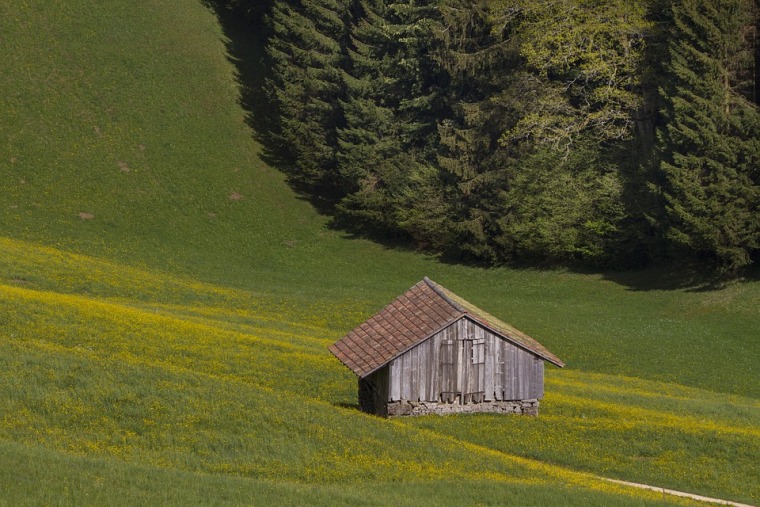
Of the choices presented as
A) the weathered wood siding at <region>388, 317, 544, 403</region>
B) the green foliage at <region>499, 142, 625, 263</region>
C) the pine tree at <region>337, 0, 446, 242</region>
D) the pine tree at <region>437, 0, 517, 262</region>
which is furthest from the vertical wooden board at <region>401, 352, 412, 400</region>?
the pine tree at <region>337, 0, 446, 242</region>

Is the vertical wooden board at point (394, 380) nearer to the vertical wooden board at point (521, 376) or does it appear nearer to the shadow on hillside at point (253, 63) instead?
the vertical wooden board at point (521, 376)

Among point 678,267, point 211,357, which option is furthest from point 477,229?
point 211,357

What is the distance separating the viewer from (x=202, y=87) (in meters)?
92.0

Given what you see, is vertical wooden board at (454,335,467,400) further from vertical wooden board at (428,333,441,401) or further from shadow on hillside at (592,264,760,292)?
shadow on hillside at (592,264,760,292)

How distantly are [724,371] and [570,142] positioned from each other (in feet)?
80.5

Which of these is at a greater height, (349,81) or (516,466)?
(349,81)

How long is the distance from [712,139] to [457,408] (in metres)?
34.3

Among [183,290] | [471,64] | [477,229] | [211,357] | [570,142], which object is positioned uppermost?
[471,64]

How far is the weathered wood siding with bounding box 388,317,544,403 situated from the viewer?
110ft

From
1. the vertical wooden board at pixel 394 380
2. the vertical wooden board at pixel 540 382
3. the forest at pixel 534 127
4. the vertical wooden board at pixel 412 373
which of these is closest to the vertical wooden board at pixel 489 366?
the vertical wooden board at pixel 540 382

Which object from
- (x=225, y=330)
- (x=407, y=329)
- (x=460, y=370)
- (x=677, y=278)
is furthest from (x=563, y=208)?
(x=407, y=329)

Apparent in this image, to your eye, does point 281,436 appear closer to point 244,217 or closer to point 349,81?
point 244,217

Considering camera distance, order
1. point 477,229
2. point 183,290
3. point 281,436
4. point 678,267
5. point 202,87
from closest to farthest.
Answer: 1. point 281,436
2. point 183,290
3. point 678,267
4. point 477,229
5. point 202,87

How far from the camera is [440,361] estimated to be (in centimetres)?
3381
